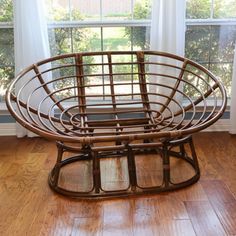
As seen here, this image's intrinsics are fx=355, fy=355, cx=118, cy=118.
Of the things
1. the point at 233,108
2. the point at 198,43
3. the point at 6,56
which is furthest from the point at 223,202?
the point at 6,56

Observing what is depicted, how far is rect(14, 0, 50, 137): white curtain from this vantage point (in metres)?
2.62

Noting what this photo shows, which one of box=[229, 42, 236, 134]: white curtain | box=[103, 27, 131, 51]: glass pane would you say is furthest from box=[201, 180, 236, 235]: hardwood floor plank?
box=[103, 27, 131, 51]: glass pane

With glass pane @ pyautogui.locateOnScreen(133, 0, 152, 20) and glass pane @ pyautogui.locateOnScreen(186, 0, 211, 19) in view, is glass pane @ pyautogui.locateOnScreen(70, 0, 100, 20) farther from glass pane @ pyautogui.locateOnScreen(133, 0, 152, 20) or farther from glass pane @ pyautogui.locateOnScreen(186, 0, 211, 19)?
glass pane @ pyautogui.locateOnScreen(186, 0, 211, 19)

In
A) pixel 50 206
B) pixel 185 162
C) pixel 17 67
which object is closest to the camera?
pixel 50 206

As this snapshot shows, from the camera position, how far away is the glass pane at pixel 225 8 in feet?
9.30

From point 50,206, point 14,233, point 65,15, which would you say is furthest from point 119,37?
point 14,233

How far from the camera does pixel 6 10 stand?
2834mm

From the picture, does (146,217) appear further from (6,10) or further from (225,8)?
(6,10)

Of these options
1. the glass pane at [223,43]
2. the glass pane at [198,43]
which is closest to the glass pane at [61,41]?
the glass pane at [198,43]

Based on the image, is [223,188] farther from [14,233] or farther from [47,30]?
[47,30]

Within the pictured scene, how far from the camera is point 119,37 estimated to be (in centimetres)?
292

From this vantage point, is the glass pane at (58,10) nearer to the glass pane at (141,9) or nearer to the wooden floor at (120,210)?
the glass pane at (141,9)

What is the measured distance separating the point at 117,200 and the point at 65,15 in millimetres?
1590

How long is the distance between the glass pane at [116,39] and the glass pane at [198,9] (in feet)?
1.73
